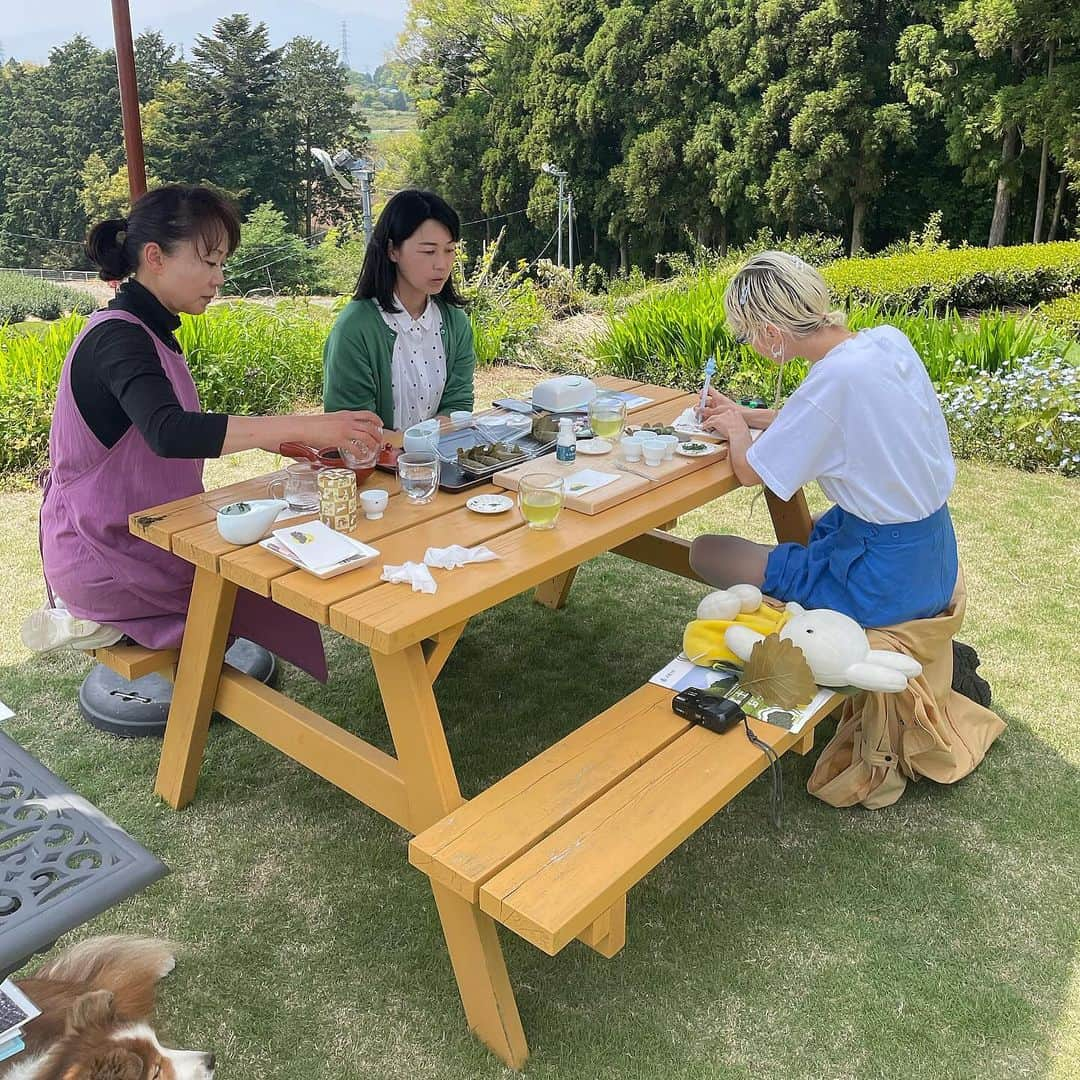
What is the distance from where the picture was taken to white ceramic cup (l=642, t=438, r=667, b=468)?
2.30m

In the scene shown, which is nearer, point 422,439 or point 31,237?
point 422,439

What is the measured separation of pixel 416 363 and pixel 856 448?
140 centimetres

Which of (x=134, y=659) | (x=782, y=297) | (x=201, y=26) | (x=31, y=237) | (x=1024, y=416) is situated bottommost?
(x=31, y=237)

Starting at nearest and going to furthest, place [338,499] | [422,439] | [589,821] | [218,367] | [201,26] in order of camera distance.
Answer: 1. [589,821]
2. [338,499]
3. [422,439]
4. [218,367]
5. [201,26]

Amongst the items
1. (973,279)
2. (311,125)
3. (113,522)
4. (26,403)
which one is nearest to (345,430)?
(113,522)

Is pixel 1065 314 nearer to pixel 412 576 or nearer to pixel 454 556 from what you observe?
pixel 454 556

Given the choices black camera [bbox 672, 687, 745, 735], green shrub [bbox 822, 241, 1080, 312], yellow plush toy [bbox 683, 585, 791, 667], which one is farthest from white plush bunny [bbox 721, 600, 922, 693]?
green shrub [bbox 822, 241, 1080, 312]

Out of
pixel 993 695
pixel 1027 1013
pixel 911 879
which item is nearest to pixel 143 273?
pixel 911 879

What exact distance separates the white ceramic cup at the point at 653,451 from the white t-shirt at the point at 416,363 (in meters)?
0.89

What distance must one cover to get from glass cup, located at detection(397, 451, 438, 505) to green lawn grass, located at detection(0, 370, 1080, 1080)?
0.75 meters

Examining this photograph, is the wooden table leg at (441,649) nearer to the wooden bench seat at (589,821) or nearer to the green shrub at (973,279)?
the wooden bench seat at (589,821)

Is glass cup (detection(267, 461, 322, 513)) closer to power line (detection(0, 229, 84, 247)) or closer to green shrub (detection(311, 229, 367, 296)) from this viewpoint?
green shrub (detection(311, 229, 367, 296))

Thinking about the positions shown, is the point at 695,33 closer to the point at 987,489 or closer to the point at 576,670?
the point at 987,489

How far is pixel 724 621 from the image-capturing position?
202cm
